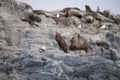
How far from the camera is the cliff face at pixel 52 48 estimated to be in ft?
38.7

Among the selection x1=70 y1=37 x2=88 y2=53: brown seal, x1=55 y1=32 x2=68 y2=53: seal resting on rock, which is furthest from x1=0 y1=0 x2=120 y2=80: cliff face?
x1=55 y1=32 x2=68 y2=53: seal resting on rock

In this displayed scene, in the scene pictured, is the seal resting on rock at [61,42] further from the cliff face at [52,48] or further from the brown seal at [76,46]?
the brown seal at [76,46]

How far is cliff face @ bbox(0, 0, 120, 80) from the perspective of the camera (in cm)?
1178

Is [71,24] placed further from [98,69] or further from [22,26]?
[98,69]

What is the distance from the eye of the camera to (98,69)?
494 inches

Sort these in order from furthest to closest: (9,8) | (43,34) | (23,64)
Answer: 1. (9,8)
2. (43,34)
3. (23,64)

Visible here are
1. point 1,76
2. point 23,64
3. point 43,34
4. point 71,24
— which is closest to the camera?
point 1,76

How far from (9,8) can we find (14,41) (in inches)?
170

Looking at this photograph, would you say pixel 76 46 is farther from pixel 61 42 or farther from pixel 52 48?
pixel 52 48

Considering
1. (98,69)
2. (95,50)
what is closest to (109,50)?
(95,50)

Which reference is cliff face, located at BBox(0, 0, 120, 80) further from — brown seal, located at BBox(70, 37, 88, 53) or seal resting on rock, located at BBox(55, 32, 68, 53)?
seal resting on rock, located at BBox(55, 32, 68, 53)

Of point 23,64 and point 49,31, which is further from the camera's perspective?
point 49,31

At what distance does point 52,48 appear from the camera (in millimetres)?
14508

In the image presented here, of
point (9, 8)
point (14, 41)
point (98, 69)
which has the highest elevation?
point (9, 8)
